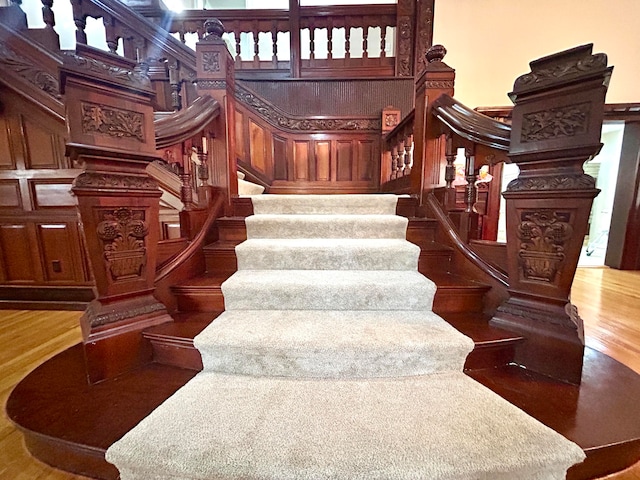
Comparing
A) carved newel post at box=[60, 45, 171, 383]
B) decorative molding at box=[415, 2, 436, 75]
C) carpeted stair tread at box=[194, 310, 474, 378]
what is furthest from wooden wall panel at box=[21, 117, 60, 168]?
decorative molding at box=[415, 2, 436, 75]

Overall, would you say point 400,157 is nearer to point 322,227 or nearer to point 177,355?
point 322,227

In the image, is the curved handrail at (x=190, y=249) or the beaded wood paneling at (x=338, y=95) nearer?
the curved handrail at (x=190, y=249)

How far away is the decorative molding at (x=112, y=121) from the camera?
0.94 metres

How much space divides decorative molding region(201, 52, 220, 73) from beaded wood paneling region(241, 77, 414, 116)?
206 cm

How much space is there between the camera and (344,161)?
3.19m

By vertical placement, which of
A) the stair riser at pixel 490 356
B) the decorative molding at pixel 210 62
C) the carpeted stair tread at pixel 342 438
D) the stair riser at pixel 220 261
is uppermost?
the decorative molding at pixel 210 62

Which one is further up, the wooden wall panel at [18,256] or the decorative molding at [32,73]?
the decorative molding at [32,73]

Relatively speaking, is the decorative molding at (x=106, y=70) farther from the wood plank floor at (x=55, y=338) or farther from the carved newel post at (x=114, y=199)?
the wood plank floor at (x=55, y=338)

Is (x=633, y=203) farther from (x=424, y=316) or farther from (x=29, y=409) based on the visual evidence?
(x=29, y=409)

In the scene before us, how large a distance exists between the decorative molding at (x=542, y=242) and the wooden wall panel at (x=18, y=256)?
3346mm

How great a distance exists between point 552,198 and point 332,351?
37.7 inches

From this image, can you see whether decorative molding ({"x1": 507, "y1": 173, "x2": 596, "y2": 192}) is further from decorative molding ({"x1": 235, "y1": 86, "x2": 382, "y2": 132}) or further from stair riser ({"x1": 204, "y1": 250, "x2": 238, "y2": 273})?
decorative molding ({"x1": 235, "y1": 86, "x2": 382, "y2": 132})

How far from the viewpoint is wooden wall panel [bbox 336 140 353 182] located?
3162 mm

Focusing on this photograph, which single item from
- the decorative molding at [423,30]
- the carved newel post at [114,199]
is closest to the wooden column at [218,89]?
the carved newel post at [114,199]
